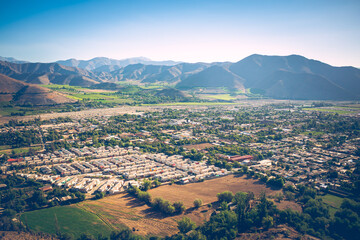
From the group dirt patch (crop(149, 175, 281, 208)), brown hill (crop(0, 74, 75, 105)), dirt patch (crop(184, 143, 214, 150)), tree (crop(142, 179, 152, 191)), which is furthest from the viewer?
brown hill (crop(0, 74, 75, 105))

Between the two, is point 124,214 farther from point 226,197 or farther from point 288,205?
point 288,205

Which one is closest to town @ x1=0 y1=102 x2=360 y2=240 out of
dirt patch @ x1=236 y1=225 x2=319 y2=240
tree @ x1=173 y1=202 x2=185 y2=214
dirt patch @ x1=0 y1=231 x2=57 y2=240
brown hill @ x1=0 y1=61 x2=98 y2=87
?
tree @ x1=173 y1=202 x2=185 y2=214

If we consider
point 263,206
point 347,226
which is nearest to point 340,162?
point 347,226

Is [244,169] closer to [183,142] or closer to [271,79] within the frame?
[183,142]

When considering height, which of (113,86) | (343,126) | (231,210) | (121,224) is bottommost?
(121,224)

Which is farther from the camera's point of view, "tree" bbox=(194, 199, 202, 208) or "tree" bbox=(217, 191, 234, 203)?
"tree" bbox=(217, 191, 234, 203)

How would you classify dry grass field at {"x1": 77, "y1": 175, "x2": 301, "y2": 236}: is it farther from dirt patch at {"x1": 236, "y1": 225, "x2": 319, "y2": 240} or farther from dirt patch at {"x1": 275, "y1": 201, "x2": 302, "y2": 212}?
dirt patch at {"x1": 236, "y1": 225, "x2": 319, "y2": 240}

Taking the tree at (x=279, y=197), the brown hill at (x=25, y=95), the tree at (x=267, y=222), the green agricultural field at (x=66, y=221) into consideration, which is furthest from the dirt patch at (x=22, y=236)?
the brown hill at (x=25, y=95)

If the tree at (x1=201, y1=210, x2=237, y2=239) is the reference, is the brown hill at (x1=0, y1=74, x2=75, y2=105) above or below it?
above
